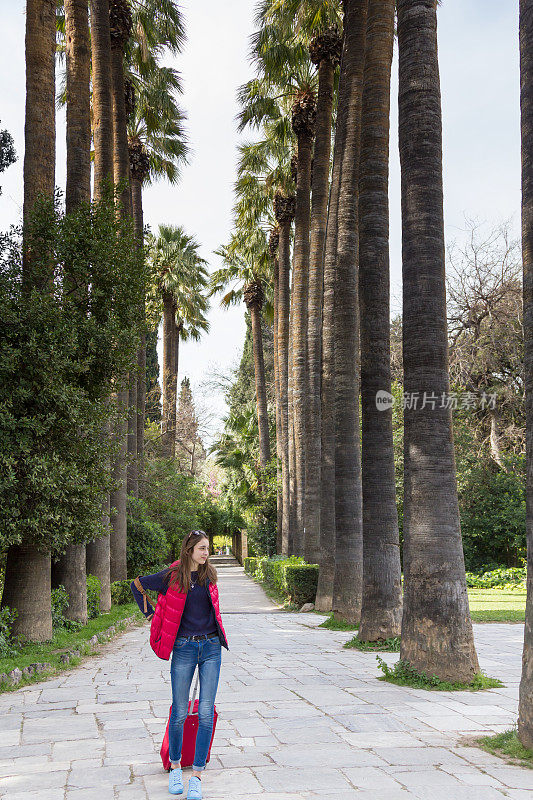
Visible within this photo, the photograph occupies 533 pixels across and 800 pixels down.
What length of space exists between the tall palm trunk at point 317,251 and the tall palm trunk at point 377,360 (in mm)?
7749

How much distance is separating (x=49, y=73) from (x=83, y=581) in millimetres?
8633

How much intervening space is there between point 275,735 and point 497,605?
45.9 ft

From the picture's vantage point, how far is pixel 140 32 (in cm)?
1938

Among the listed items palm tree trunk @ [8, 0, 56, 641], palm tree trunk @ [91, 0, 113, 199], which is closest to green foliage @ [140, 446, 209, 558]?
palm tree trunk @ [91, 0, 113, 199]

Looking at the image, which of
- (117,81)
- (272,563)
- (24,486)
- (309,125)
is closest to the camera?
(24,486)

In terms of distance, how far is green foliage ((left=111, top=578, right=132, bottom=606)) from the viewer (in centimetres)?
1725

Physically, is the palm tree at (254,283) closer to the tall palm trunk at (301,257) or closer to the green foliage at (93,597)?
the tall palm trunk at (301,257)

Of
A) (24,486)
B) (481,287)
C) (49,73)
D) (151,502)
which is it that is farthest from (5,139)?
(481,287)

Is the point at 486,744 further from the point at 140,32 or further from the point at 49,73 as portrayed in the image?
the point at 140,32

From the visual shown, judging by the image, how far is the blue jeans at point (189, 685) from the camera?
4.48 meters

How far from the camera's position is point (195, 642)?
4.57 m

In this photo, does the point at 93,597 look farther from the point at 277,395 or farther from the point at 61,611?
the point at 277,395

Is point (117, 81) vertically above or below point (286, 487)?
above

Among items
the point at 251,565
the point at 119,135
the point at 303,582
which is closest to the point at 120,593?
the point at 303,582
